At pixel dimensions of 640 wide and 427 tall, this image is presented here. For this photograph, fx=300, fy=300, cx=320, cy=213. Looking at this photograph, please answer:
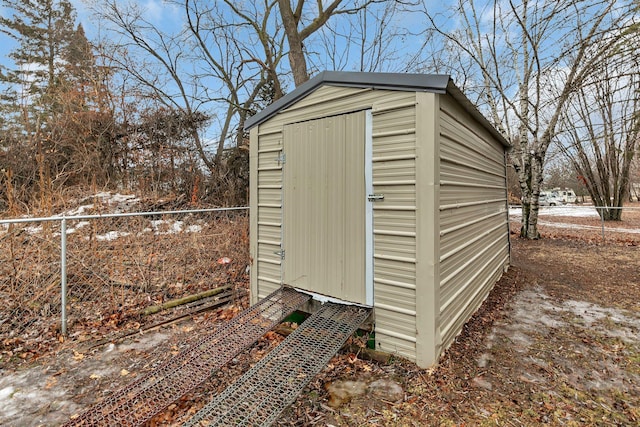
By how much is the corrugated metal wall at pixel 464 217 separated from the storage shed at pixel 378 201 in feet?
0.06

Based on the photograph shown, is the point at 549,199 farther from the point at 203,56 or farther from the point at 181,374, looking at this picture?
the point at 181,374

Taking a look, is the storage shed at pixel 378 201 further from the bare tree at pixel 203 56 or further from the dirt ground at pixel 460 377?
the bare tree at pixel 203 56

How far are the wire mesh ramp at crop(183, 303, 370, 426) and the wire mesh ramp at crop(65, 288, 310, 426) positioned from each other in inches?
8.6

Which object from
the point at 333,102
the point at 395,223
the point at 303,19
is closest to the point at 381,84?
the point at 333,102

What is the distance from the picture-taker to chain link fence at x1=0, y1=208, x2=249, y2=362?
9.80 feet

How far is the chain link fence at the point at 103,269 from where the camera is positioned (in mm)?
2986

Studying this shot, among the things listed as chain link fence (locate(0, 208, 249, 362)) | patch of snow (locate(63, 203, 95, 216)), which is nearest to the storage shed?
chain link fence (locate(0, 208, 249, 362))

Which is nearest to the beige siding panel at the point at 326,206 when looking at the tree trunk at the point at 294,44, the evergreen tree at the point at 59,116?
the tree trunk at the point at 294,44

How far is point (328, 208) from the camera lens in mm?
2842

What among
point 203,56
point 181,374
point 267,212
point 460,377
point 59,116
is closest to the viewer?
point 181,374

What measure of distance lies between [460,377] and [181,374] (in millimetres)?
1996

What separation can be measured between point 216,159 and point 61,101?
4085 millimetres

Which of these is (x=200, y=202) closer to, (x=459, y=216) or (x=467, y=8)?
(x=459, y=216)

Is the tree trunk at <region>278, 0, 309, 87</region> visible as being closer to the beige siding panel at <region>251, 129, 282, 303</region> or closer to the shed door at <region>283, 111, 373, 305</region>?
the beige siding panel at <region>251, 129, 282, 303</region>
